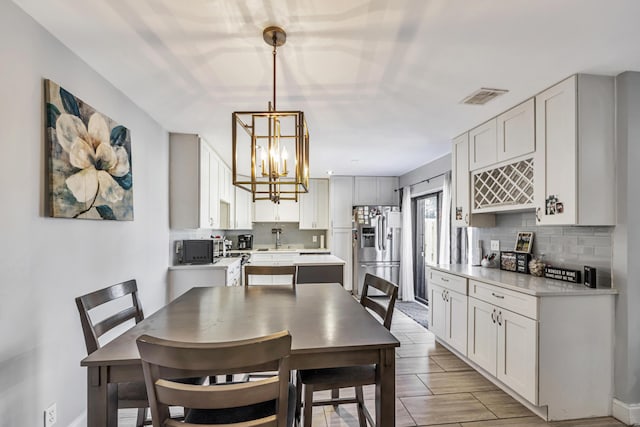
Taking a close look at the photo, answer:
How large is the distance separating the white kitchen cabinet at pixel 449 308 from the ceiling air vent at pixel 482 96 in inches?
64.1

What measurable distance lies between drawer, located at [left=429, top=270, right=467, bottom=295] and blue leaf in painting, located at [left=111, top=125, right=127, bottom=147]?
126 inches

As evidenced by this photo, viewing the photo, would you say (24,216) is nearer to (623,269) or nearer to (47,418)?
(47,418)

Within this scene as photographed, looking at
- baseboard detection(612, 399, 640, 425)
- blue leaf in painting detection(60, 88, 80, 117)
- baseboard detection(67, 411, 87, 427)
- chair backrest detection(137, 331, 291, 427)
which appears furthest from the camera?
baseboard detection(612, 399, 640, 425)

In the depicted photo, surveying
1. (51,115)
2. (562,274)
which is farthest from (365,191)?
(51,115)

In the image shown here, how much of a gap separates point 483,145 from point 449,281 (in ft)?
4.68

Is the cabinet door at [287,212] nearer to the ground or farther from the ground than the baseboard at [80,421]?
farther from the ground

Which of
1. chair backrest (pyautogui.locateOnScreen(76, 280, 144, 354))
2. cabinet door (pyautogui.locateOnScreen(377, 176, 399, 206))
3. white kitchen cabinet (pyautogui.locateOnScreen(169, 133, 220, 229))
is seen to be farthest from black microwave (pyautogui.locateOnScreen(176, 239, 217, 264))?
cabinet door (pyautogui.locateOnScreen(377, 176, 399, 206))

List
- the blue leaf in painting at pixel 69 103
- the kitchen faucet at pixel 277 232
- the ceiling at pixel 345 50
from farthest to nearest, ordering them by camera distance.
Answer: the kitchen faucet at pixel 277 232, the blue leaf in painting at pixel 69 103, the ceiling at pixel 345 50

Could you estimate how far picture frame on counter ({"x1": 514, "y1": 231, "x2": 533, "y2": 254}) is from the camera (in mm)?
3037

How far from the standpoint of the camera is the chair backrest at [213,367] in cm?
99

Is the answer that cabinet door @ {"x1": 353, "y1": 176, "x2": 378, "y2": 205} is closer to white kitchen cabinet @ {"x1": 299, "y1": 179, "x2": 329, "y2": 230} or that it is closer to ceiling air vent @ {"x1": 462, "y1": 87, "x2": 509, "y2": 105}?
white kitchen cabinet @ {"x1": 299, "y1": 179, "x2": 329, "y2": 230}

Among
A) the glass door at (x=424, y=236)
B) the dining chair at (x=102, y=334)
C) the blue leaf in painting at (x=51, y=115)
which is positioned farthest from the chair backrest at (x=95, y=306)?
the glass door at (x=424, y=236)

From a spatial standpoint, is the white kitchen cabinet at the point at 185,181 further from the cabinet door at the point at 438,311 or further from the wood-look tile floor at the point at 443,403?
the cabinet door at the point at 438,311

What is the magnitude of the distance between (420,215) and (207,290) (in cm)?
437
